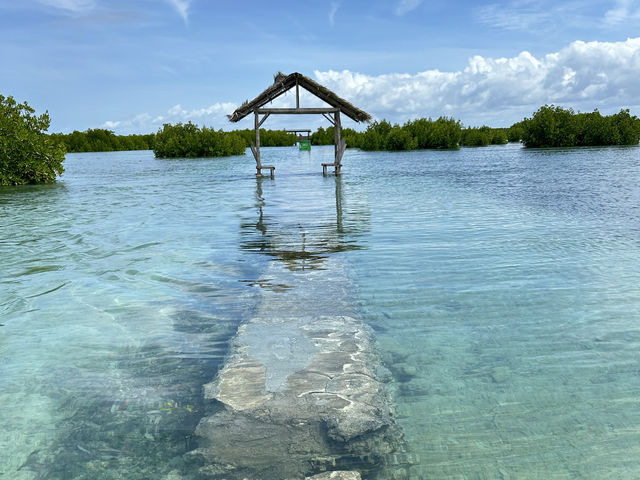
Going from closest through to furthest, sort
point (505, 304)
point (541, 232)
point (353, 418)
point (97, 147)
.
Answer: point (353, 418)
point (505, 304)
point (541, 232)
point (97, 147)

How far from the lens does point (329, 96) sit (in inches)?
871

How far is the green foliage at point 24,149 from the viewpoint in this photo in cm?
2319

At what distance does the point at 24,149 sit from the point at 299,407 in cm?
2488

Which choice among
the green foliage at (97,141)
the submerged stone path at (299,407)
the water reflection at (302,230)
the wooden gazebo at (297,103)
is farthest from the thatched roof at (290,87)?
the green foliage at (97,141)

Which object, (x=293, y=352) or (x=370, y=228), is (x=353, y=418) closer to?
(x=293, y=352)

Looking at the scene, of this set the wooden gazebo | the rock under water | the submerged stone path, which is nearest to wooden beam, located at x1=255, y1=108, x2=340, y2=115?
the wooden gazebo

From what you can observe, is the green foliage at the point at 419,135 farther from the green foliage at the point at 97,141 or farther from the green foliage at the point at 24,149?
the green foliage at the point at 97,141

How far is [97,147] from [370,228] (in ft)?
378

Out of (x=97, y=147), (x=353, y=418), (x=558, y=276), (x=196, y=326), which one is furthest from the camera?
(x=97, y=147)

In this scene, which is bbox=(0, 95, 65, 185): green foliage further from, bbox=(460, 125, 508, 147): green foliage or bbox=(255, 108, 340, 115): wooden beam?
bbox=(460, 125, 508, 147): green foliage

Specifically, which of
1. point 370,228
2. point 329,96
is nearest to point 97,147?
point 329,96

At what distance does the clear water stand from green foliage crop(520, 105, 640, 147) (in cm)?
5309

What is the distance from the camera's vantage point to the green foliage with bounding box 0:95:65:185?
76.1 ft

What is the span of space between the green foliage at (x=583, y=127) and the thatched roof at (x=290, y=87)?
146ft
